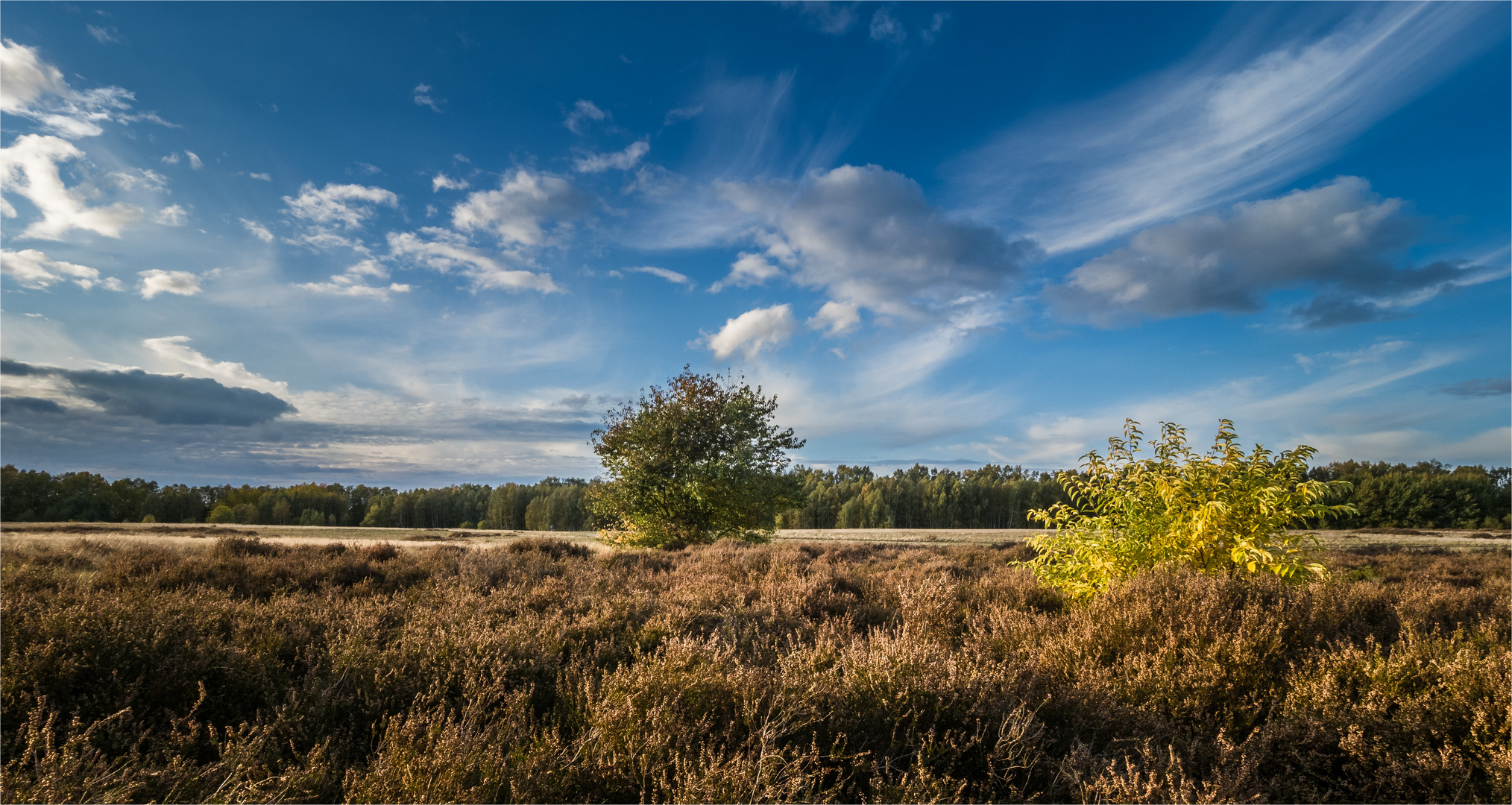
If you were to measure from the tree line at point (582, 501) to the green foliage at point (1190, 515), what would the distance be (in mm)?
42619

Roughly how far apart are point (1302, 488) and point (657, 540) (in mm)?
16735

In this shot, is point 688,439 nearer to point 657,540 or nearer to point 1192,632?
point 657,540

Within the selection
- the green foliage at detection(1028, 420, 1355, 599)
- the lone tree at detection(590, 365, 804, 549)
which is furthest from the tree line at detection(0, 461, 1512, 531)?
the green foliage at detection(1028, 420, 1355, 599)

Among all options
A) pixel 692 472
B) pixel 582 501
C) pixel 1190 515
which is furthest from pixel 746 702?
pixel 582 501

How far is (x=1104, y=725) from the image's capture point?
11.8 feet

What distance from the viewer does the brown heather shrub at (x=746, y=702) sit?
281cm

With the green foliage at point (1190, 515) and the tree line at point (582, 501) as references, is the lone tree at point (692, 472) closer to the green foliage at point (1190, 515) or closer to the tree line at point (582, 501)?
the green foliage at point (1190, 515)

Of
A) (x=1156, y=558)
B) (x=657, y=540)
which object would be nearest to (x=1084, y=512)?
(x=1156, y=558)

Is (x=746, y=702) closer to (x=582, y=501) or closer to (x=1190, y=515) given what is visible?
(x=1190, y=515)

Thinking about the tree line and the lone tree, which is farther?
the tree line

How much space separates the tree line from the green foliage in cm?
4262

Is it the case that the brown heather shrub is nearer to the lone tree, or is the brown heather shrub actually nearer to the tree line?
the lone tree

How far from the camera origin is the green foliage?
6.05 meters

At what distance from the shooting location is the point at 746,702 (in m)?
3.16
